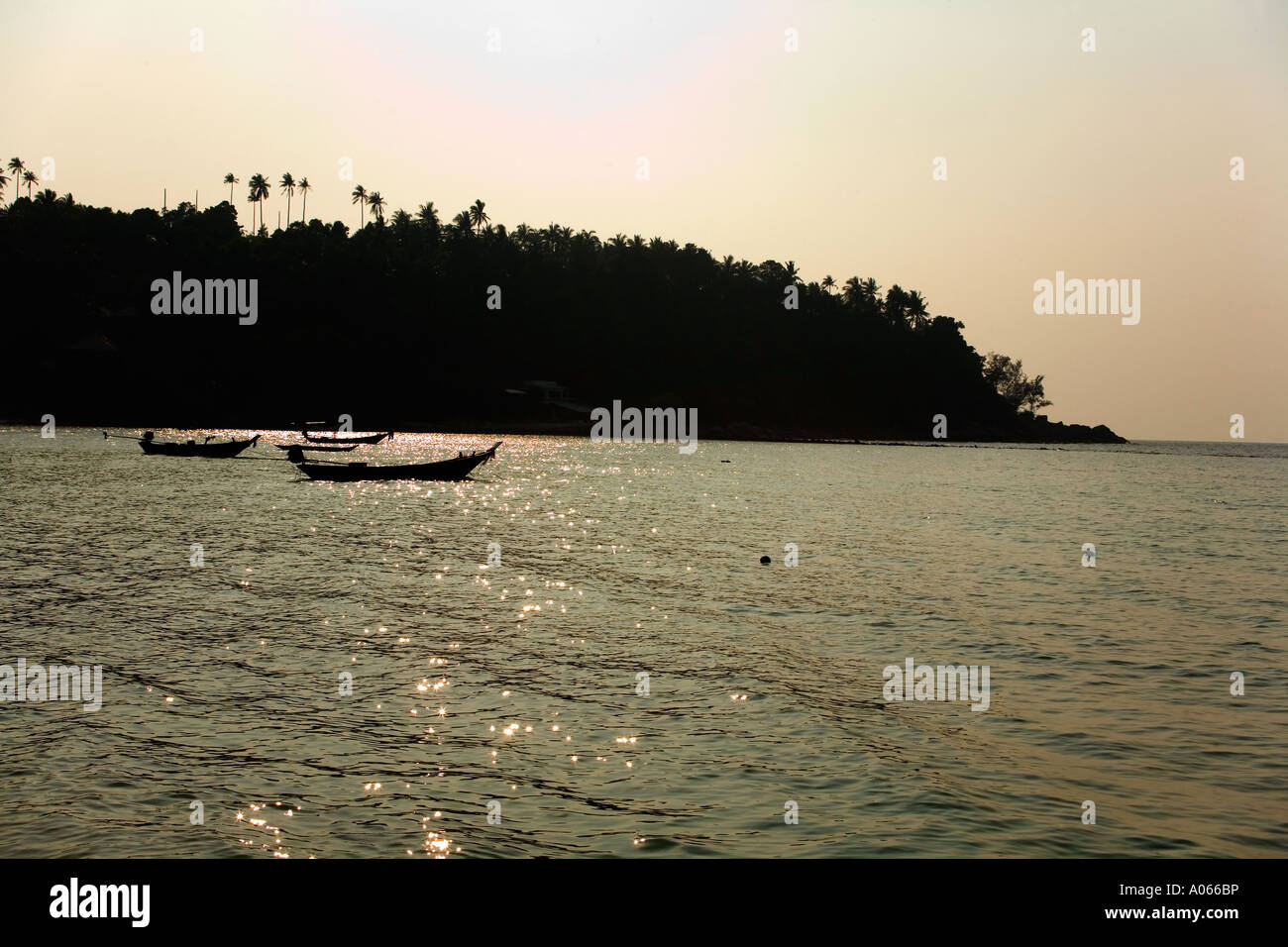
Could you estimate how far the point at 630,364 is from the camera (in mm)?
151625

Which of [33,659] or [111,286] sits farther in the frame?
[111,286]

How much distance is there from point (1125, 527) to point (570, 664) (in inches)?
1474

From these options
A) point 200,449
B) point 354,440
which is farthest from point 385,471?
point 354,440

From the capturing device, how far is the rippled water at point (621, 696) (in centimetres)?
982

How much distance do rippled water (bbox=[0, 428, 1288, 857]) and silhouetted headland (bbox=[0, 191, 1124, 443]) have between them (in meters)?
92.5

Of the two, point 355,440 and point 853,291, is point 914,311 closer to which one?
point 853,291

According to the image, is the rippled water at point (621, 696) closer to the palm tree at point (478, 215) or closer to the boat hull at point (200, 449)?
the boat hull at point (200, 449)

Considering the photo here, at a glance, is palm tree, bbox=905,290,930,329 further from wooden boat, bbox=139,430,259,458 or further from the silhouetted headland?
wooden boat, bbox=139,430,259,458

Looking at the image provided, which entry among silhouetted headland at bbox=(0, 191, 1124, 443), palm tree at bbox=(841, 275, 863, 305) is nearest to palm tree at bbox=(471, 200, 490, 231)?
silhouetted headland at bbox=(0, 191, 1124, 443)

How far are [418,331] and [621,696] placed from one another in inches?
4980

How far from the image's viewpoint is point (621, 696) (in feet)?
47.6
